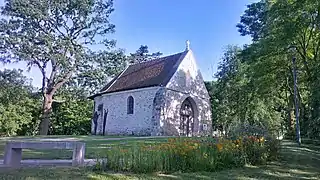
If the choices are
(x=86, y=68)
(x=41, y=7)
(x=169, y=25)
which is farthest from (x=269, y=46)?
(x=41, y=7)

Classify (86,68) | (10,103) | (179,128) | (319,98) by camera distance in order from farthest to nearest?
(10,103), (86,68), (179,128), (319,98)

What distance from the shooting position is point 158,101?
26.2 meters

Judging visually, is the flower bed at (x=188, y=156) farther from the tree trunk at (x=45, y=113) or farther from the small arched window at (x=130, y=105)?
the tree trunk at (x=45, y=113)

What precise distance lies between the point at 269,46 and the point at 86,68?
769 inches

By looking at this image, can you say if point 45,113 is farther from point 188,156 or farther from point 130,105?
point 188,156

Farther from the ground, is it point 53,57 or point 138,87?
point 53,57

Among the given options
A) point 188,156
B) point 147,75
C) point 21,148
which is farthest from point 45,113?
point 188,156

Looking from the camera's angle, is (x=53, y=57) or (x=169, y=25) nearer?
(x=169, y=25)

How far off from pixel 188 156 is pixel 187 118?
20.5m

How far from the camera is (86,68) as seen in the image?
108ft

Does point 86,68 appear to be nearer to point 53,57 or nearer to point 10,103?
point 53,57

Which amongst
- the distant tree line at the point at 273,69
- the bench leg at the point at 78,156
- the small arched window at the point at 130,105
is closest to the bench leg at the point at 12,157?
the bench leg at the point at 78,156

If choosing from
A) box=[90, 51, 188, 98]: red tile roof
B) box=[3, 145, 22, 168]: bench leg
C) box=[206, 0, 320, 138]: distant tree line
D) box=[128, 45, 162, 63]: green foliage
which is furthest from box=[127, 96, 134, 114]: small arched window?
box=[128, 45, 162, 63]: green foliage

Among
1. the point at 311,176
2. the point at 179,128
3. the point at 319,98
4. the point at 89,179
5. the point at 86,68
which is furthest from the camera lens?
the point at 86,68
